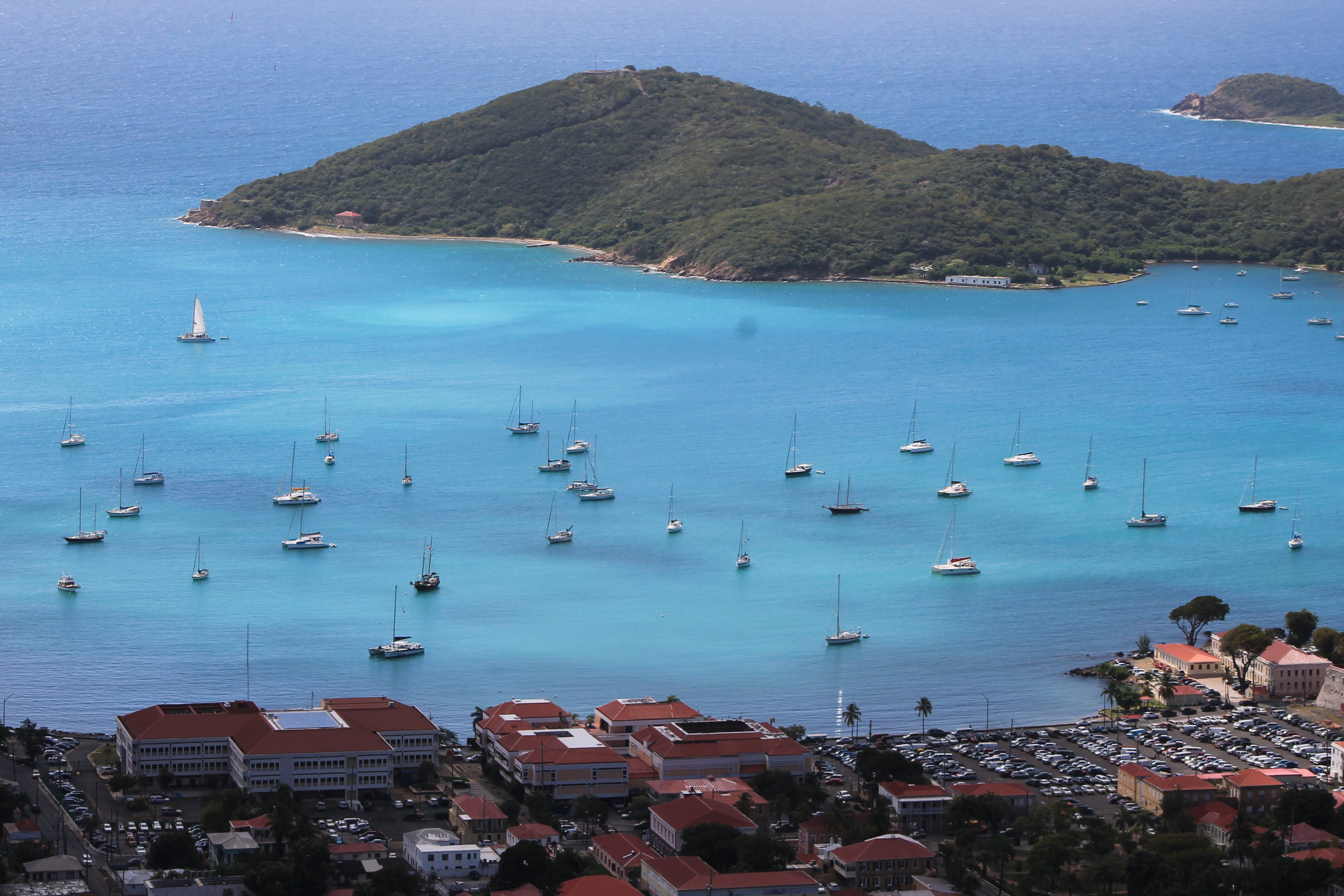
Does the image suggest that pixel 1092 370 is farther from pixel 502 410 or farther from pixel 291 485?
pixel 291 485

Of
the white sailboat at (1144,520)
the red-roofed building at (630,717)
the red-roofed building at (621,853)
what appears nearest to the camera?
the red-roofed building at (621,853)

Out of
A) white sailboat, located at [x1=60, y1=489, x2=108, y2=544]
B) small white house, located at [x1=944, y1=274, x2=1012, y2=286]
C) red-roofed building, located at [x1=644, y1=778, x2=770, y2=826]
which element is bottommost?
red-roofed building, located at [x1=644, y1=778, x2=770, y2=826]

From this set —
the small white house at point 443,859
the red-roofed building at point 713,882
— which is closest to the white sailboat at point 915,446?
the red-roofed building at point 713,882

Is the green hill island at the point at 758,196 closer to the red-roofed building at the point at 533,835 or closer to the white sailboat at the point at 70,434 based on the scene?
the white sailboat at the point at 70,434

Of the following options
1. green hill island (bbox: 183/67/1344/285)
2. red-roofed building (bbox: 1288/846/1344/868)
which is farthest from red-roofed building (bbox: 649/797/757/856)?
green hill island (bbox: 183/67/1344/285)

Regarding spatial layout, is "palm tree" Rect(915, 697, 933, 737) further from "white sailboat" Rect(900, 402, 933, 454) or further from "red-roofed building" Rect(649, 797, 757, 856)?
"white sailboat" Rect(900, 402, 933, 454)

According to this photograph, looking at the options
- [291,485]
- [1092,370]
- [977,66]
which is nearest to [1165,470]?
[1092,370]
